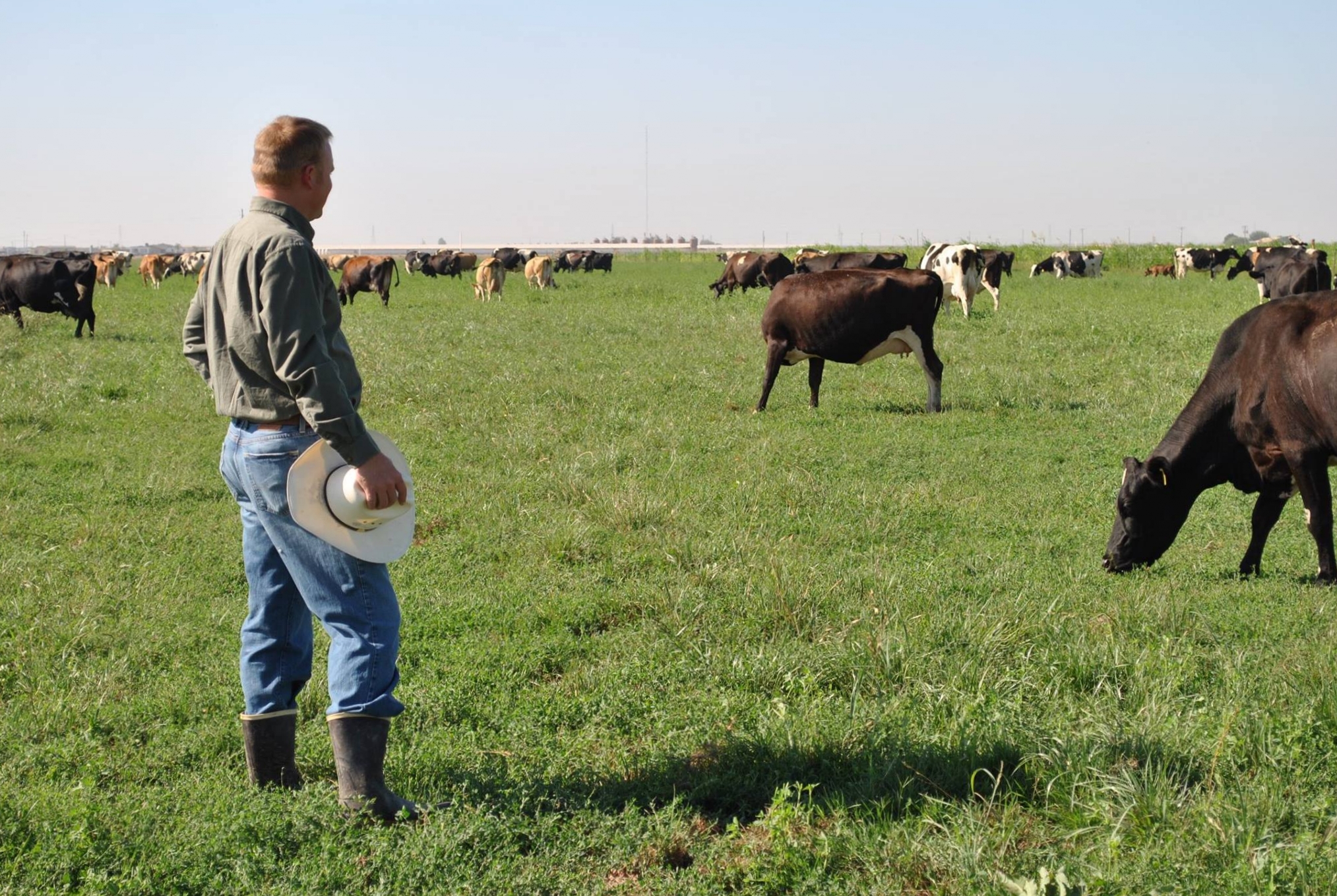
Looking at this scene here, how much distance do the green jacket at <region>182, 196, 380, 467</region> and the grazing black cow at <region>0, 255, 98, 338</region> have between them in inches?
756

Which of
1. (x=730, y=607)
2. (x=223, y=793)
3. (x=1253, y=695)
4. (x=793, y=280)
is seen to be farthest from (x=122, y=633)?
(x=793, y=280)

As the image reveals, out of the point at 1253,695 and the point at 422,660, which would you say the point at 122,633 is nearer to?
Result: the point at 422,660

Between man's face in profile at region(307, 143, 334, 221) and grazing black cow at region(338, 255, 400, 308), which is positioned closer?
man's face in profile at region(307, 143, 334, 221)

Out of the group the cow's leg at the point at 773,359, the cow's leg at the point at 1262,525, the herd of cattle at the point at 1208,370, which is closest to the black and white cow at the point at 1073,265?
the herd of cattle at the point at 1208,370

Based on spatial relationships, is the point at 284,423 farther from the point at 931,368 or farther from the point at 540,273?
the point at 540,273

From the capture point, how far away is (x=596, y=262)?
2489 inches

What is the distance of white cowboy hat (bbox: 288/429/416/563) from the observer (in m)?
3.50

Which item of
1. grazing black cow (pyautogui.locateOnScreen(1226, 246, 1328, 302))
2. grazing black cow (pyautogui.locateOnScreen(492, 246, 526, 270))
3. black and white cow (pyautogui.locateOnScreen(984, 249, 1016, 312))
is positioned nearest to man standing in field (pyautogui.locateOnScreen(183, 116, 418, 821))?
black and white cow (pyautogui.locateOnScreen(984, 249, 1016, 312))

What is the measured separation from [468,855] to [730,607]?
2602mm

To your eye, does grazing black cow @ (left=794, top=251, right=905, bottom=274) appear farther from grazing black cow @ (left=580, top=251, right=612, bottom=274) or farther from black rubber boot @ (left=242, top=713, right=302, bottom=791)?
grazing black cow @ (left=580, top=251, right=612, bottom=274)

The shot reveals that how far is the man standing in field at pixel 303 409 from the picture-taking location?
338cm

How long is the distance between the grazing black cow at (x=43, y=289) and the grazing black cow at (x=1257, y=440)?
1885 centimetres

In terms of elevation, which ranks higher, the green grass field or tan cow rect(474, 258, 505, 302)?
tan cow rect(474, 258, 505, 302)

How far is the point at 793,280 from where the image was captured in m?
13.5
